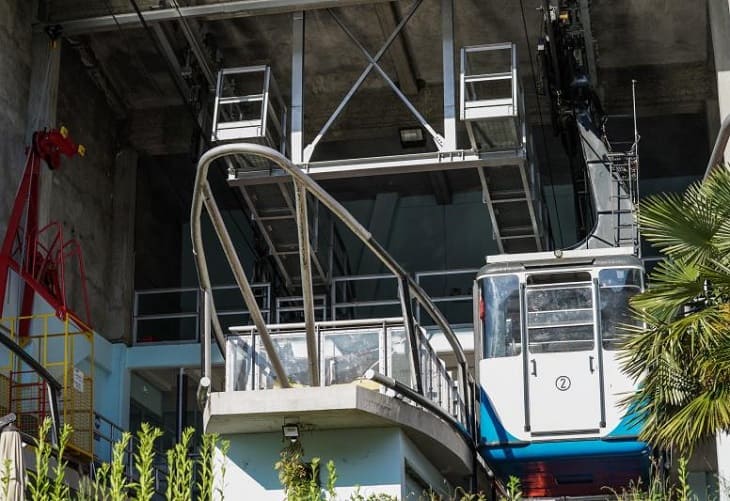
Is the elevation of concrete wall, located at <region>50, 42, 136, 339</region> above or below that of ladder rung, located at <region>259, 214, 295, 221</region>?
Result: above

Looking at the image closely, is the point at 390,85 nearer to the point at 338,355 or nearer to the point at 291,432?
the point at 338,355

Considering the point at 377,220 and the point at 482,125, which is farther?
the point at 377,220

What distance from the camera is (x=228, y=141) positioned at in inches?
904

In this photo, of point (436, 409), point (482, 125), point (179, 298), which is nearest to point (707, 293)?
point (436, 409)

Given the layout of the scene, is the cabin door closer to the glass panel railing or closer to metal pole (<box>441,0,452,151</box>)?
the glass panel railing

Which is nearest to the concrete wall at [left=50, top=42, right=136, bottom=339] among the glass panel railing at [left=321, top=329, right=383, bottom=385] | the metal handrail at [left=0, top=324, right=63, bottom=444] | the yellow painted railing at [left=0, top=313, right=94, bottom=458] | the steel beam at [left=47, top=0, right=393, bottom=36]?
the yellow painted railing at [left=0, top=313, right=94, bottom=458]

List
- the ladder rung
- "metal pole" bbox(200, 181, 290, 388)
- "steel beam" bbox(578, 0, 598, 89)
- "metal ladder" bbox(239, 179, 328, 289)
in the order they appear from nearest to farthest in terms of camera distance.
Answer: "metal pole" bbox(200, 181, 290, 388) → "steel beam" bbox(578, 0, 598, 89) → "metal ladder" bbox(239, 179, 328, 289) → the ladder rung

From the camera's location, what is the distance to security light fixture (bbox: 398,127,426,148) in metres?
25.5

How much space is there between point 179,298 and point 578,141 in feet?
35.3

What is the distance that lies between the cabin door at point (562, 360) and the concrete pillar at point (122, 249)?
1042 cm

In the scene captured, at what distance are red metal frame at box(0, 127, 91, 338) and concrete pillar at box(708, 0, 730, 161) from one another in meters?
10.4

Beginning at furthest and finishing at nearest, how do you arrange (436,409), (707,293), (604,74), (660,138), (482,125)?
(660,138) → (604,74) → (482,125) → (436,409) → (707,293)

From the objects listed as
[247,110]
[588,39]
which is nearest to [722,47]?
[588,39]

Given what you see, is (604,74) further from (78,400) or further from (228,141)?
(78,400)
